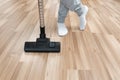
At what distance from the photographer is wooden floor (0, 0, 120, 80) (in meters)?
1.27

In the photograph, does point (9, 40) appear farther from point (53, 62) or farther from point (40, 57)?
point (53, 62)

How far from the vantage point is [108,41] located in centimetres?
177

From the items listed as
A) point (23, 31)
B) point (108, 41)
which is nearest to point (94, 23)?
point (108, 41)

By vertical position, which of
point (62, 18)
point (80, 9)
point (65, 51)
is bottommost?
point (65, 51)

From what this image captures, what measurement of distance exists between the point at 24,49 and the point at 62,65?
396mm

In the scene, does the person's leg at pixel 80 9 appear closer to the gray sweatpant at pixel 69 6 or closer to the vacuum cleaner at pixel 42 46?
the gray sweatpant at pixel 69 6

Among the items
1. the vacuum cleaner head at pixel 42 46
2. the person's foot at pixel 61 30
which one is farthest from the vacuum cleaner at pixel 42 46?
the person's foot at pixel 61 30

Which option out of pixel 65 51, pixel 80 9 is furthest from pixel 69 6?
pixel 65 51

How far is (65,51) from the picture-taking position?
61.7 inches

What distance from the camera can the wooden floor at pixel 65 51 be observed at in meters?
1.27

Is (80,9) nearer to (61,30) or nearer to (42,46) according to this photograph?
(61,30)

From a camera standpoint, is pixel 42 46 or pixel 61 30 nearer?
pixel 42 46

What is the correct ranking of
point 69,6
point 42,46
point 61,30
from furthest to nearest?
point 61,30 → point 69,6 → point 42,46

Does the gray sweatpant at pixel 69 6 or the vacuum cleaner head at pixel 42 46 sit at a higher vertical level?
the gray sweatpant at pixel 69 6
